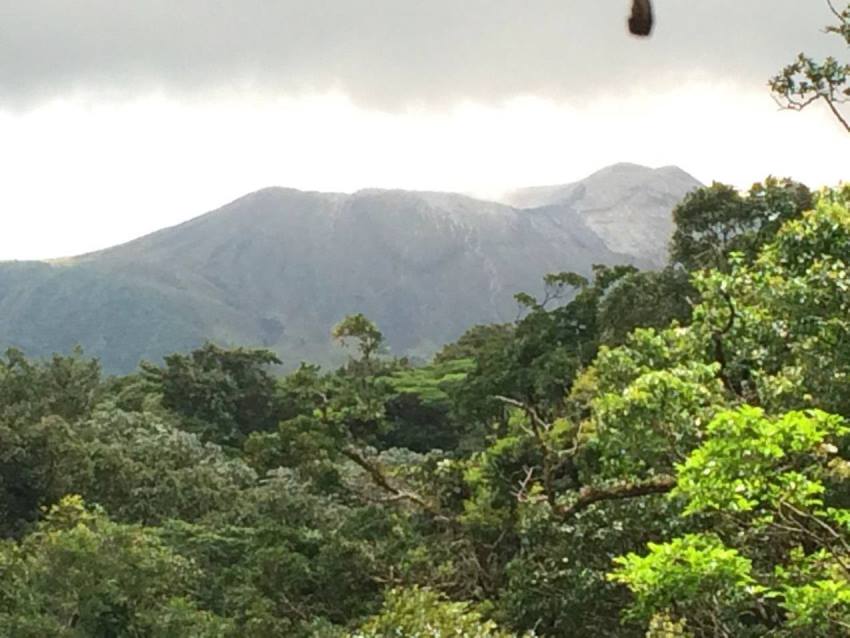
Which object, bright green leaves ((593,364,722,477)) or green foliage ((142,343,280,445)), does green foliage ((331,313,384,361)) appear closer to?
bright green leaves ((593,364,722,477))

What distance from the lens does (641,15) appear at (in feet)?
9.61

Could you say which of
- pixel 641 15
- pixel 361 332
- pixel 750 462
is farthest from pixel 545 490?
pixel 361 332

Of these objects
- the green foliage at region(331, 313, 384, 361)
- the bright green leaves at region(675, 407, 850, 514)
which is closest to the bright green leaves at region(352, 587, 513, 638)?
the bright green leaves at region(675, 407, 850, 514)

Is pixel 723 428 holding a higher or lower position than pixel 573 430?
higher

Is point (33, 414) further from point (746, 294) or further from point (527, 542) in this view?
point (746, 294)

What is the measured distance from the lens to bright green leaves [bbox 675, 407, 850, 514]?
6664 millimetres

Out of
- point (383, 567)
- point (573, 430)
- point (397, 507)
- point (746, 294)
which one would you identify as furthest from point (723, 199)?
point (746, 294)

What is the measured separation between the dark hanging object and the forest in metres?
4.47

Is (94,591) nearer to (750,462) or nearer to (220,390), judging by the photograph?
(750,462)

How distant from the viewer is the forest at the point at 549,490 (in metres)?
8.43

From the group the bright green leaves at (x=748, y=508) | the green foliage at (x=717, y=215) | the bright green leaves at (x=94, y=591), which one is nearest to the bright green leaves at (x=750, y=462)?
the bright green leaves at (x=748, y=508)

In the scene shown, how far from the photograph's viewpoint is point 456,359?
6612cm

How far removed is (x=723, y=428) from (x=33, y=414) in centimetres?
3048

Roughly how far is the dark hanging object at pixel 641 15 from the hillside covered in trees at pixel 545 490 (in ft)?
14.5
